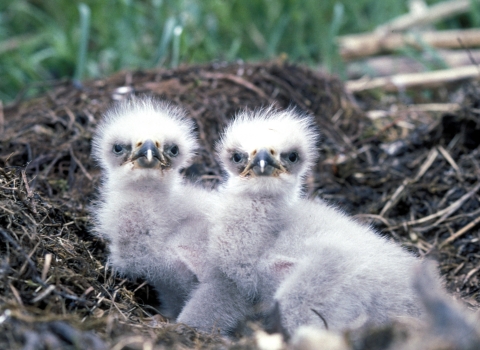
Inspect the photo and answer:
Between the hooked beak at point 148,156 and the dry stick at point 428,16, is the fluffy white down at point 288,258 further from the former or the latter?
the dry stick at point 428,16

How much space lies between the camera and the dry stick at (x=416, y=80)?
6.28 meters

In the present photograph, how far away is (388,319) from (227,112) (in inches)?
104

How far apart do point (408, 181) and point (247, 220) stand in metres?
1.91

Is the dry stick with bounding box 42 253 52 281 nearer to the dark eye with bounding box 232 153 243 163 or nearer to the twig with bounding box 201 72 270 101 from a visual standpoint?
the dark eye with bounding box 232 153 243 163

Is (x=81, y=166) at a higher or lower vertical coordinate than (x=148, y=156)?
lower

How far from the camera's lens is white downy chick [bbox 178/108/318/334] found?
122 inches

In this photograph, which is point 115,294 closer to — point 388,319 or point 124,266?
point 124,266

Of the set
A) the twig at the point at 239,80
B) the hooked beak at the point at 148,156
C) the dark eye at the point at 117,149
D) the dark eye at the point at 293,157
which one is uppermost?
the dark eye at the point at 293,157

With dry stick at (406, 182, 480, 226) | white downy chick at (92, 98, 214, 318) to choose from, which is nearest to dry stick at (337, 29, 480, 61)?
dry stick at (406, 182, 480, 226)

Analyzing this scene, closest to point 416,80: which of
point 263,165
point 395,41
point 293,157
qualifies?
point 395,41

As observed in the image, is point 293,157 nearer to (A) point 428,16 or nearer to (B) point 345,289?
(B) point 345,289

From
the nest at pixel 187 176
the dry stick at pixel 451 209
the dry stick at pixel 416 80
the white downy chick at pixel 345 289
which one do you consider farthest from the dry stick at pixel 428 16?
the white downy chick at pixel 345 289

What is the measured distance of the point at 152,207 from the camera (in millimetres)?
3389

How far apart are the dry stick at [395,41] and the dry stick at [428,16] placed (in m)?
0.18
